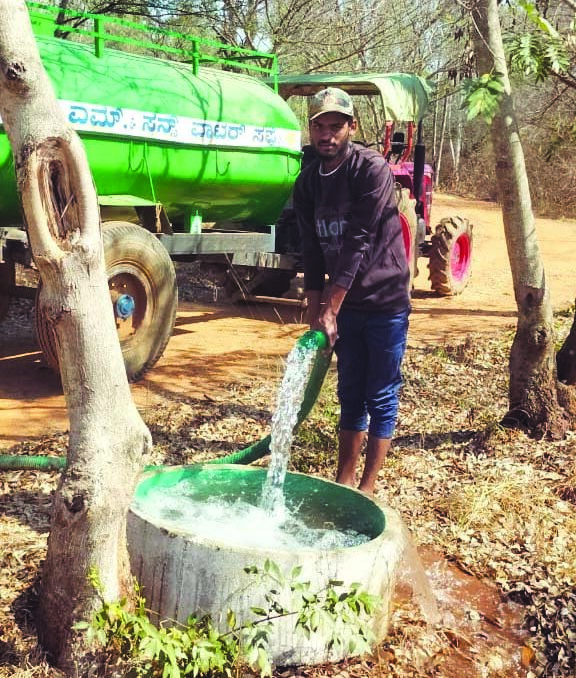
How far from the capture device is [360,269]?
3791 mm

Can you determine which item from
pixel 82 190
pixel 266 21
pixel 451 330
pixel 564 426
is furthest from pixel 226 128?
pixel 266 21

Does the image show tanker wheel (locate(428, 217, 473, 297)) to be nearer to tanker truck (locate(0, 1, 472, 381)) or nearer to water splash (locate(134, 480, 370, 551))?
tanker truck (locate(0, 1, 472, 381))

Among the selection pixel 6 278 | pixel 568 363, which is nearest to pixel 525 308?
pixel 568 363

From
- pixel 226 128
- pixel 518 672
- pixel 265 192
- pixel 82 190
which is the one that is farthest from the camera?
pixel 265 192

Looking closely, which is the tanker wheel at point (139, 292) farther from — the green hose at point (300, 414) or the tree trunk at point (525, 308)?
the tree trunk at point (525, 308)

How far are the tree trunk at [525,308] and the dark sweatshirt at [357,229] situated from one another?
141cm

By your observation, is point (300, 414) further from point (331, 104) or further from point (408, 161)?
point (408, 161)

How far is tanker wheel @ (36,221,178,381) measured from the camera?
645 centimetres

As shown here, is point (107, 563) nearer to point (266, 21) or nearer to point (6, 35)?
point (6, 35)

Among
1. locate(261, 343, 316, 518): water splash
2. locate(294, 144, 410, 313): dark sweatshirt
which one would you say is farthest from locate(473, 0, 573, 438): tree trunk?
locate(261, 343, 316, 518): water splash

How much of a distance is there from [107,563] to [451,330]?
673cm

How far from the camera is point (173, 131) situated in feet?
22.9

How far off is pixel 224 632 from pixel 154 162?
485 cm

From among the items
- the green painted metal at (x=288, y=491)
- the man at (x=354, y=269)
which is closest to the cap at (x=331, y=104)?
the man at (x=354, y=269)
